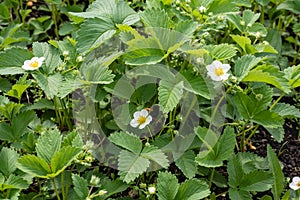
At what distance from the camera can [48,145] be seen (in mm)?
1511

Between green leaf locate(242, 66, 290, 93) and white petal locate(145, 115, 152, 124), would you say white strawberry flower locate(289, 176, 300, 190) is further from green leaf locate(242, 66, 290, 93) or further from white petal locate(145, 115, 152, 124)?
white petal locate(145, 115, 152, 124)

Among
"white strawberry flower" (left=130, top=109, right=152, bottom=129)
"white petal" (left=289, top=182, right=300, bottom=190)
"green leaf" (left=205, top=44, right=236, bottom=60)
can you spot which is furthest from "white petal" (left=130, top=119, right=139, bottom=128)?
"white petal" (left=289, top=182, right=300, bottom=190)

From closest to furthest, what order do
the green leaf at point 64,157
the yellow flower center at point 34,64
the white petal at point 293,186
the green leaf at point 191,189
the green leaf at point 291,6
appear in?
the green leaf at point 64,157 < the green leaf at point 191,189 < the yellow flower center at point 34,64 < the white petal at point 293,186 < the green leaf at point 291,6

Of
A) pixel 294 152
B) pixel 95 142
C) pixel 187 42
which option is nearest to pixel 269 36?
pixel 294 152

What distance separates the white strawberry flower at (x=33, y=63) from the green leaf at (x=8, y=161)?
0.27 m

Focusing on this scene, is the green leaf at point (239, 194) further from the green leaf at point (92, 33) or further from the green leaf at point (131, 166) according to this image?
the green leaf at point (92, 33)

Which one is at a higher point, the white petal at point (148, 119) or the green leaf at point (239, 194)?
the white petal at point (148, 119)

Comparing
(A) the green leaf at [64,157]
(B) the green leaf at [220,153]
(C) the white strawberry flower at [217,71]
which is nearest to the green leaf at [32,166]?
(A) the green leaf at [64,157]

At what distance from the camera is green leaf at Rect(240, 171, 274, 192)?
5.53ft

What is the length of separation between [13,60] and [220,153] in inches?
29.4

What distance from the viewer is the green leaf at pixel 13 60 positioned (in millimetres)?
1673

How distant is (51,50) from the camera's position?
5.74 feet

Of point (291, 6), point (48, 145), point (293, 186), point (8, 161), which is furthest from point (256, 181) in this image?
point (291, 6)

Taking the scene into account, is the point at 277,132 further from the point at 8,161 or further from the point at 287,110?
the point at 8,161
